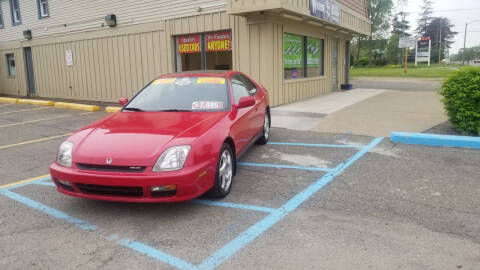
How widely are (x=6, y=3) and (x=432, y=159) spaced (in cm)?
2125

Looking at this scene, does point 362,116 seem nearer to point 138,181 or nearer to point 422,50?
point 138,181

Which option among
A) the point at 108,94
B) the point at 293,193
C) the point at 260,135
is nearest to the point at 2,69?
the point at 108,94

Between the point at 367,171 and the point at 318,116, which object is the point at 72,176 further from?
the point at 318,116

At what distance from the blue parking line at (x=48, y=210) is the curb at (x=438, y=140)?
214 inches

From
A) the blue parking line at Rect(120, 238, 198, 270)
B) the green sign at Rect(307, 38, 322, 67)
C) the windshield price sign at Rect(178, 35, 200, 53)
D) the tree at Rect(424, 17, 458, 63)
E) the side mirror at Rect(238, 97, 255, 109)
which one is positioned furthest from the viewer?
the tree at Rect(424, 17, 458, 63)

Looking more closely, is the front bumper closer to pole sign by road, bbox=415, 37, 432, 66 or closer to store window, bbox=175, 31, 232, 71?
store window, bbox=175, 31, 232, 71

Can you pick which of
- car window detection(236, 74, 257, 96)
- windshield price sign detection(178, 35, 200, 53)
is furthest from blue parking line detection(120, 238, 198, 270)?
windshield price sign detection(178, 35, 200, 53)

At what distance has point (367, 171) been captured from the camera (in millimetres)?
5336

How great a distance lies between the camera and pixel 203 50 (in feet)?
40.8

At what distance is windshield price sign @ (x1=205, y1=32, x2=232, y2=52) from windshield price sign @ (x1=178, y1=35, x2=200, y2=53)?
42 centimetres

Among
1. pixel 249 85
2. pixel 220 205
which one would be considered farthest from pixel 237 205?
pixel 249 85

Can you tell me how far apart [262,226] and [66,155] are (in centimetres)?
214

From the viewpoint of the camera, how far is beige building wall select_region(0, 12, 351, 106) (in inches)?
435

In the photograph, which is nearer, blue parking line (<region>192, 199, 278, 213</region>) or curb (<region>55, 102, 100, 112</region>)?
blue parking line (<region>192, 199, 278, 213</region>)
